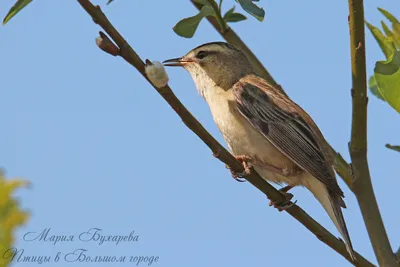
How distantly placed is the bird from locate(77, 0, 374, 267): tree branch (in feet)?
2.33

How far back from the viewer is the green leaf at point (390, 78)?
3309 millimetres

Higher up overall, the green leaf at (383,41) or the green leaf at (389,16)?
the green leaf at (389,16)

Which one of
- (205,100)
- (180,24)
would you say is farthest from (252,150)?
(180,24)

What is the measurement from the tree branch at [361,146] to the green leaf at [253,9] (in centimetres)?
82

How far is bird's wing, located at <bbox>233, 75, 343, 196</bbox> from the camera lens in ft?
16.9

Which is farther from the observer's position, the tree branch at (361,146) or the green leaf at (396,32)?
the green leaf at (396,32)

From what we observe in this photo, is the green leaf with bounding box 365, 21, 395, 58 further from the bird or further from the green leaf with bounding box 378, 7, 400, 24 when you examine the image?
the bird

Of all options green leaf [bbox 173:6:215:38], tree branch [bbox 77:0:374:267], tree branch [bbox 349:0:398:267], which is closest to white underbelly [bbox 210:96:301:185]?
tree branch [bbox 77:0:374:267]

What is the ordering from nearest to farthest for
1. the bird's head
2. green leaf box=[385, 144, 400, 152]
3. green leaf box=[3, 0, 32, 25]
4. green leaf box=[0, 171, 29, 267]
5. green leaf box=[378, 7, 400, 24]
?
green leaf box=[0, 171, 29, 267]
green leaf box=[3, 0, 32, 25]
green leaf box=[385, 144, 400, 152]
green leaf box=[378, 7, 400, 24]
the bird's head

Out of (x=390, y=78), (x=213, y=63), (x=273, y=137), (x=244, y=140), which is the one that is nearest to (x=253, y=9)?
(x=390, y=78)

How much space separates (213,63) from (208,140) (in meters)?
2.95

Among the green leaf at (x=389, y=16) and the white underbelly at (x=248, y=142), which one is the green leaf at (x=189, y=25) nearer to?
the green leaf at (x=389, y=16)

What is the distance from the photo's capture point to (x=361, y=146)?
408 cm

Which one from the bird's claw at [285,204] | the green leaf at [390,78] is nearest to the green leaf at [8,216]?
the green leaf at [390,78]
